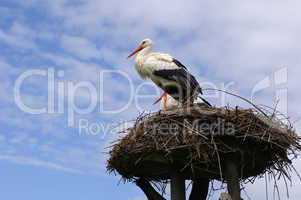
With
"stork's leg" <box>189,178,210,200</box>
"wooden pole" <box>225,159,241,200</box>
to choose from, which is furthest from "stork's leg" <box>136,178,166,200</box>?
"wooden pole" <box>225,159,241,200</box>

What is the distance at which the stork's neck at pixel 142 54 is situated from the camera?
957 cm

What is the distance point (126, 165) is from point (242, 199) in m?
1.50

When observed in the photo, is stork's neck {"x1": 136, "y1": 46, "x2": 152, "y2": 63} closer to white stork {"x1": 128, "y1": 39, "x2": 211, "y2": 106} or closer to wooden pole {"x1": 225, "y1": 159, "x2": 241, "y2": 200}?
white stork {"x1": 128, "y1": 39, "x2": 211, "y2": 106}

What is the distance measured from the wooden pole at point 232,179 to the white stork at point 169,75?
1.66m

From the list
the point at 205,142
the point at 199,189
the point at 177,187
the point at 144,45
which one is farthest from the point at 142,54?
the point at 205,142

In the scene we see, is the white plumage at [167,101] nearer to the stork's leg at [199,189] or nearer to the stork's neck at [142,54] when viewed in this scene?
the stork's neck at [142,54]

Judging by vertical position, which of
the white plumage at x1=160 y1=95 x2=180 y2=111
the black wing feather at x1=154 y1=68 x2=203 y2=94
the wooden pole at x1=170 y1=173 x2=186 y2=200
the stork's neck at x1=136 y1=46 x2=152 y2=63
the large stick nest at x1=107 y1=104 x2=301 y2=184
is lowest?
the wooden pole at x1=170 y1=173 x2=186 y2=200

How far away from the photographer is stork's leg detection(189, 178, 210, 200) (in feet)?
23.7

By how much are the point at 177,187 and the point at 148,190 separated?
385 millimetres

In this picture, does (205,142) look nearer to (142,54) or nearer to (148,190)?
(148,190)

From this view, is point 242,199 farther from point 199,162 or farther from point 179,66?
point 179,66

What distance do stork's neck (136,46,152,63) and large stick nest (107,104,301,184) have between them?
8.46ft

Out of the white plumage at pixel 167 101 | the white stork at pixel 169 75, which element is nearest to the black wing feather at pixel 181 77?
the white stork at pixel 169 75

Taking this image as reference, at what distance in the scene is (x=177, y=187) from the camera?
6.98 meters
